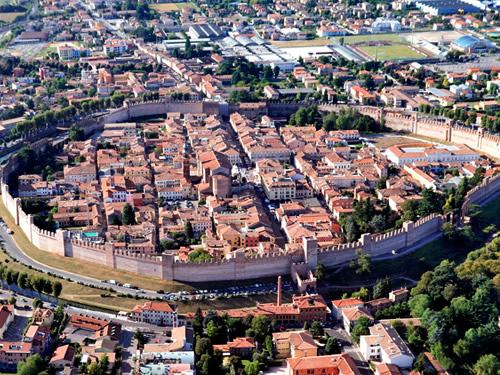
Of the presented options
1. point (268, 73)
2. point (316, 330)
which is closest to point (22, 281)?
point (316, 330)

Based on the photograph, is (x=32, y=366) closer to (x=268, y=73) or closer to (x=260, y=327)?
(x=260, y=327)

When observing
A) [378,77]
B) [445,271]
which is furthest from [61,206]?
[378,77]

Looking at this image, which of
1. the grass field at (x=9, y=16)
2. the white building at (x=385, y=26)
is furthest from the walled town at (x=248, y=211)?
the grass field at (x=9, y=16)

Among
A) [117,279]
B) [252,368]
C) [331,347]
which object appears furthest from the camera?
[117,279]

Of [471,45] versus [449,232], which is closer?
[449,232]

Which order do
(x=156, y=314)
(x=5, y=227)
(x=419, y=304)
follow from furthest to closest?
(x=5, y=227)
(x=419, y=304)
(x=156, y=314)

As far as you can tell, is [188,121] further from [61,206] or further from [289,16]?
[289,16]

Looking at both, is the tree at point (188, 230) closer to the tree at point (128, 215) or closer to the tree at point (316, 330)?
the tree at point (128, 215)
